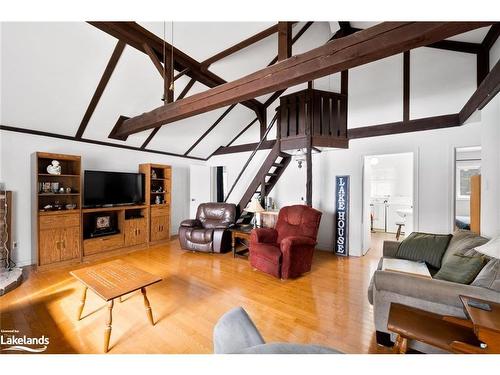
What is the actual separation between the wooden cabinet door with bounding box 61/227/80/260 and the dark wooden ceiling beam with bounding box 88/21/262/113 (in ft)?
10.1

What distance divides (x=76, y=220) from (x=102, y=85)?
7.44 feet

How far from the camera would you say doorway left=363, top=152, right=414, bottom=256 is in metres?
5.81

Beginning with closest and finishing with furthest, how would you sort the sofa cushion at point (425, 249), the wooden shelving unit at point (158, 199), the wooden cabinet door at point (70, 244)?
the sofa cushion at point (425, 249) < the wooden cabinet door at point (70, 244) < the wooden shelving unit at point (158, 199)

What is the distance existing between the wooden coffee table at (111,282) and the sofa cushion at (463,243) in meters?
2.84

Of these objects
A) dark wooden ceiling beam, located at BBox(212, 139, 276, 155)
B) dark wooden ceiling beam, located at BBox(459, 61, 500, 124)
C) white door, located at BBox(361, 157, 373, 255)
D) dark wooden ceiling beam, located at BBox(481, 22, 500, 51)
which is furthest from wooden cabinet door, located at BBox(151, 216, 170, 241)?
dark wooden ceiling beam, located at BBox(481, 22, 500, 51)

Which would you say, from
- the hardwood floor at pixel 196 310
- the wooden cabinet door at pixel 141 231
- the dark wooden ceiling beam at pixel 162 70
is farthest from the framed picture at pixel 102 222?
the dark wooden ceiling beam at pixel 162 70

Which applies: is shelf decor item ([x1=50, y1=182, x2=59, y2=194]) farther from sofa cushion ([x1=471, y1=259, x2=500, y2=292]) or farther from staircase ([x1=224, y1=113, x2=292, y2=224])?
sofa cushion ([x1=471, y1=259, x2=500, y2=292])

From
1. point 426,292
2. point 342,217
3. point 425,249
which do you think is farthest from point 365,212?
point 426,292

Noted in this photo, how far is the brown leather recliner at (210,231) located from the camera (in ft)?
13.6

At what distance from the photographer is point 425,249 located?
2.43 meters

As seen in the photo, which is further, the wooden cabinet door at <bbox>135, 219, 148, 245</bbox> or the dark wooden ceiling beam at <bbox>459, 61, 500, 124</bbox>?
the wooden cabinet door at <bbox>135, 219, 148, 245</bbox>

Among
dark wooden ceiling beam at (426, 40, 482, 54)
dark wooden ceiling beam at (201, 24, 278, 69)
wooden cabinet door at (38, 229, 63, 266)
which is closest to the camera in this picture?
dark wooden ceiling beam at (426, 40, 482, 54)

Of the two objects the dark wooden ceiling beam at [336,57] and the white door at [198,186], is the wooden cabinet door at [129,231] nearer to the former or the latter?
the white door at [198,186]

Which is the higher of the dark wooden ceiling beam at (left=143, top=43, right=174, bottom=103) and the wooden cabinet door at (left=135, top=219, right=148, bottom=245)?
the dark wooden ceiling beam at (left=143, top=43, right=174, bottom=103)
